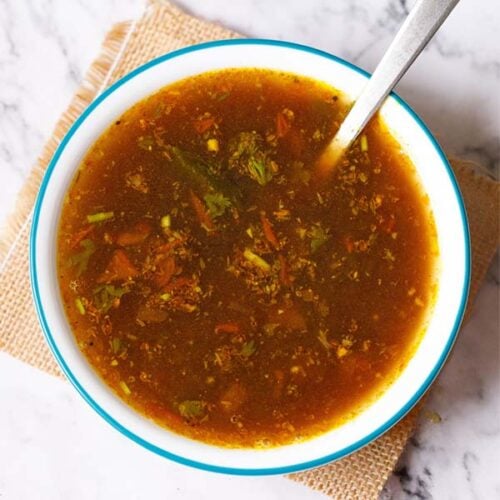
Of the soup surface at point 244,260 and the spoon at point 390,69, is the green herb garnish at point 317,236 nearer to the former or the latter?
the soup surface at point 244,260

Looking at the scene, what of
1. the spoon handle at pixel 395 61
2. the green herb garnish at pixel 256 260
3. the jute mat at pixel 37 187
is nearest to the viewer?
the spoon handle at pixel 395 61

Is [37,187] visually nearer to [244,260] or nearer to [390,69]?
[244,260]

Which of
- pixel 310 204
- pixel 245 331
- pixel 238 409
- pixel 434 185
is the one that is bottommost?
pixel 238 409

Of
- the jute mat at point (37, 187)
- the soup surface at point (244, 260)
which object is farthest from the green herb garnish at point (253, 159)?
the jute mat at point (37, 187)

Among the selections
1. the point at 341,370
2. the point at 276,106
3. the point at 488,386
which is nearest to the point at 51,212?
the point at 276,106

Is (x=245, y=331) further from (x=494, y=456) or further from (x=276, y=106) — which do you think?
(x=494, y=456)

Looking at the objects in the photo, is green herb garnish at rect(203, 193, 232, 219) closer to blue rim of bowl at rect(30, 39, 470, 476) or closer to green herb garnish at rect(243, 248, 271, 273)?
green herb garnish at rect(243, 248, 271, 273)

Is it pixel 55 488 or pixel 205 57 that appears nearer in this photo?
pixel 205 57

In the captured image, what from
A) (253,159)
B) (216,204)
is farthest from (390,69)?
(216,204)
